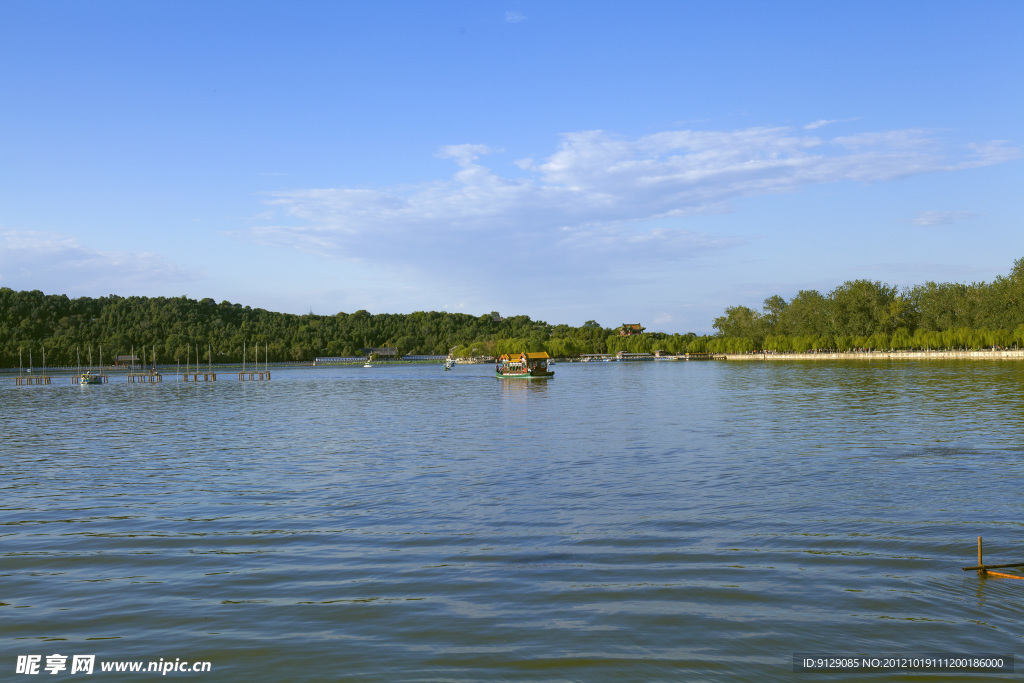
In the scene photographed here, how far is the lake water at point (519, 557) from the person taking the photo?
898 cm

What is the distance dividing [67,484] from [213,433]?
16129 mm

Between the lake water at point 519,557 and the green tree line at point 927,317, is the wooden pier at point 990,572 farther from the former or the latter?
the green tree line at point 927,317

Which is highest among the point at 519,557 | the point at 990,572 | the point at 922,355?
the point at 922,355

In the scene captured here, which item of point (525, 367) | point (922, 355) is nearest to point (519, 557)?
point (525, 367)

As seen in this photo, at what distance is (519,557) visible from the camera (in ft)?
42.1

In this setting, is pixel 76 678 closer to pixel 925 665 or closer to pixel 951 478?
pixel 925 665

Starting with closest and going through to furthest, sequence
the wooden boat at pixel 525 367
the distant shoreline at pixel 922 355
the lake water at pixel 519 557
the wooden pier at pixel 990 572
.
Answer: the lake water at pixel 519 557
the wooden pier at pixel 990 572
the wooden boat at pixel 525 367
the distant shoreline at pixel 922 355

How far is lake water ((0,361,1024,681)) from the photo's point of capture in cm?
898

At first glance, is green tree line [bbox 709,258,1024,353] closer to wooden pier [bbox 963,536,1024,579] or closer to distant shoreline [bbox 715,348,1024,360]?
distant shoreline [bbox 715,348,1024,360]

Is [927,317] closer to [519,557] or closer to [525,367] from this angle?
[525,367]

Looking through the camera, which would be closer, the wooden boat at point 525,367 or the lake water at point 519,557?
the lake water at point 519,557

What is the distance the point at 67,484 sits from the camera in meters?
21.6

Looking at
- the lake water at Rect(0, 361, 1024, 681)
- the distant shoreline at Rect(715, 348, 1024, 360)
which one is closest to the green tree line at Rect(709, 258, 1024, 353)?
the distant shoreline at Rect(715, 348, 1024, 360)

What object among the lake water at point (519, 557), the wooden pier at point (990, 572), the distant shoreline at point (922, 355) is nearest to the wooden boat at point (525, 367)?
the lake water at point (519, 557)
